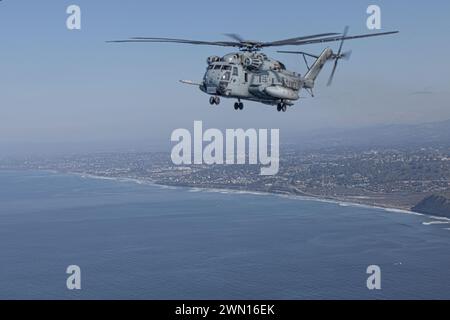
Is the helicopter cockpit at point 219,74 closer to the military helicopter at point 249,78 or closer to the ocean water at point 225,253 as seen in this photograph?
the military helicopter at point 249,78

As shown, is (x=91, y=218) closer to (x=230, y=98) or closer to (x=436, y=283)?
(x=436, y=283)

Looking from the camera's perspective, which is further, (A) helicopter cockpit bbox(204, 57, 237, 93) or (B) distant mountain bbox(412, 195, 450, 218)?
(B) distant mountain bbox(412, 195, 450, 218)

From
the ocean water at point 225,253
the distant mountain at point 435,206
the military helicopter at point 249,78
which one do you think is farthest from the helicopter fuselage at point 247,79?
the distant mountain at point 435,206

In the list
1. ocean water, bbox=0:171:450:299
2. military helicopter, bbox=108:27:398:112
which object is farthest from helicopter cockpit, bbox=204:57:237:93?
ocean water, bbox=0:171:450:299

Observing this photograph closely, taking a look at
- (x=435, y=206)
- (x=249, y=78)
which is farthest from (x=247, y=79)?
(x=435, y=206)

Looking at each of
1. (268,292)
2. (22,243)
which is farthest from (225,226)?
(268,292)

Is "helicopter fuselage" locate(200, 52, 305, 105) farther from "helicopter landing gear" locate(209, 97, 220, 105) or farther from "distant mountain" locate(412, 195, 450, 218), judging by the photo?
"distant mountain" locate(412, 195, 450, 218)
